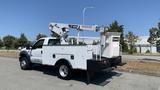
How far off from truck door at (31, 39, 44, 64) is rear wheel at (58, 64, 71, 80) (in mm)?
2122

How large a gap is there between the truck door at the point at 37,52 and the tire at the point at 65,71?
212cm

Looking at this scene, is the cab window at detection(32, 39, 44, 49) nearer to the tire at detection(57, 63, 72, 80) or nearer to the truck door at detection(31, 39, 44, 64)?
the truck door at detection(31, 39, 44, 64)

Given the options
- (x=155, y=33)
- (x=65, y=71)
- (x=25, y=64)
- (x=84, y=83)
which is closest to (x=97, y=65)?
(x=84, y=83)

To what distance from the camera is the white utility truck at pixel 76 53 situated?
31.2ft

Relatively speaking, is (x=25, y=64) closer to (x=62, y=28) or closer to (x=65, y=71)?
(x=62, y=28)

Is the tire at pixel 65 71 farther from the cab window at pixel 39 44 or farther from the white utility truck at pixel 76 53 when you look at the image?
the cab window at pixel 39 44

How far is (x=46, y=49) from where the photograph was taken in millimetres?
11273

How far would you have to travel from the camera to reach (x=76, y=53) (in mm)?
9852

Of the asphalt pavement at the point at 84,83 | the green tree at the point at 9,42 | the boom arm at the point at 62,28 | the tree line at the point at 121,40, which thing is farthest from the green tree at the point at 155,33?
the green tree at the point at 9,42

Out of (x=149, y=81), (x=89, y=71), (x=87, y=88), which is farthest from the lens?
(x=149, y=81)

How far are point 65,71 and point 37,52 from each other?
9.33 ft

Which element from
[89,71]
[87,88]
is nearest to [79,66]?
[89,71]

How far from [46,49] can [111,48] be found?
3.19 meters

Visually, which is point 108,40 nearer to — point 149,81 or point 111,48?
point 111,48
